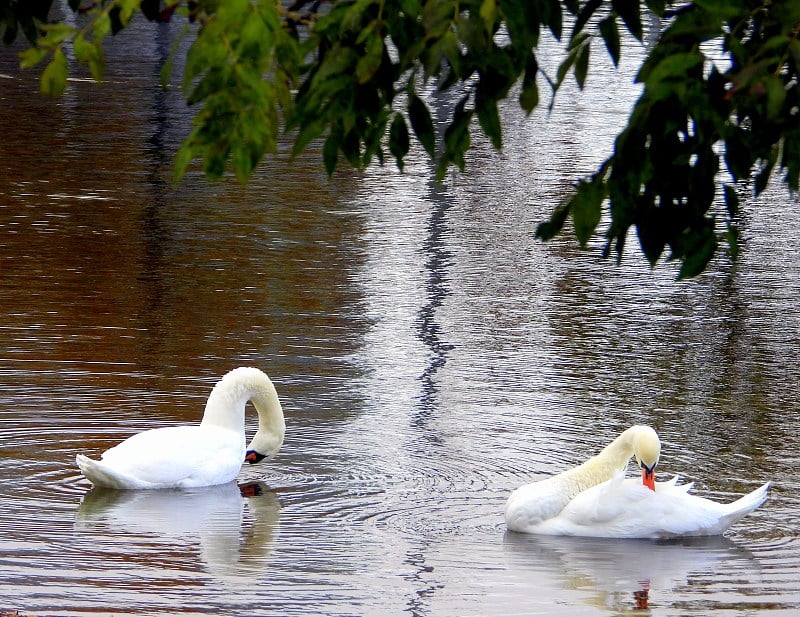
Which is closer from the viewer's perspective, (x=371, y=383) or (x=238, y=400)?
(x=238, y=400)

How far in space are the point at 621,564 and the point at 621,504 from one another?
40 centimetres

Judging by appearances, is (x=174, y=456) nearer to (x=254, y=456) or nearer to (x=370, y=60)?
(x=254, y=456)

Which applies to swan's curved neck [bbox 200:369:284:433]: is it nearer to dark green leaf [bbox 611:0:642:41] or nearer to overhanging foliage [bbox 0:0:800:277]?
overhanging foliage [bbox 0:0:800:277]

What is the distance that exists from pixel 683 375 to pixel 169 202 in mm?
6792

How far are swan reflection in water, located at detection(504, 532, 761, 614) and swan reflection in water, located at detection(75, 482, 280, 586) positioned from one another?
1.17 meters

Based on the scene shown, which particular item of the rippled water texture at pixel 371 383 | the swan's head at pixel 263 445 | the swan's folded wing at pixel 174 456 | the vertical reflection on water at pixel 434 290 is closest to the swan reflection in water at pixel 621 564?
the rippled water texture at pixel 371 383

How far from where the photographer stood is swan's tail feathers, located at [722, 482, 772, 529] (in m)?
7.47

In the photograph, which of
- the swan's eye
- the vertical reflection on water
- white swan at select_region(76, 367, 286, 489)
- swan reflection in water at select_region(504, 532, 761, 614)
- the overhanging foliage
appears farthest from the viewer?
the vertical reflection on water

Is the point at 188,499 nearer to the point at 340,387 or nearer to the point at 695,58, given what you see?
the point at 340,387

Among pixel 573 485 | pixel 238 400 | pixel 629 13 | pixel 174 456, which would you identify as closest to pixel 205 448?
pixel 174 456

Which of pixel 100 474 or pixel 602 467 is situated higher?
pixel 602 467

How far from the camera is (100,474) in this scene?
7.84m

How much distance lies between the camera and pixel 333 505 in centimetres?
778

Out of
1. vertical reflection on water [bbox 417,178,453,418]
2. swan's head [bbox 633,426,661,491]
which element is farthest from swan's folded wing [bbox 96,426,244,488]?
swan's head [bbox 633,426,661,491]
